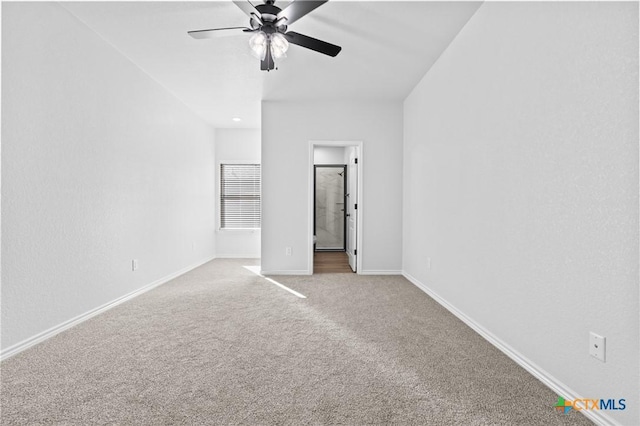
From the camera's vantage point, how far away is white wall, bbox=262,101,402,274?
14.5 feet

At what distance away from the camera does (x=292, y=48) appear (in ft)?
9.86

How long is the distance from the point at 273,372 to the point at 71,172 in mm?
2309

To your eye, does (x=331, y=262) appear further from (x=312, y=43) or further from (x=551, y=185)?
(x=551, y=185)

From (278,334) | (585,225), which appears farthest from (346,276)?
(585,225)

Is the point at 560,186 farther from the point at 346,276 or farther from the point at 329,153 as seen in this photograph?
the point at 329,153

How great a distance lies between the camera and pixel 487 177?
2.28m

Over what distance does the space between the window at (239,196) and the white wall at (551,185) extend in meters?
4.24

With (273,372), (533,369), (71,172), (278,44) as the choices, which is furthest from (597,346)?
(71,172)

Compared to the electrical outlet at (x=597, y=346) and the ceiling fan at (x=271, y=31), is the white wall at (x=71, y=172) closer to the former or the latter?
the ceiling fan at (x=271, y=31)

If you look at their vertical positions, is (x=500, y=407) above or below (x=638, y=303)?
below

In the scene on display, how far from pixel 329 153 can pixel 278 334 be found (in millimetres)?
5522

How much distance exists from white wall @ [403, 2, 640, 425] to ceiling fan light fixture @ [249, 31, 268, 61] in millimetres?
1709

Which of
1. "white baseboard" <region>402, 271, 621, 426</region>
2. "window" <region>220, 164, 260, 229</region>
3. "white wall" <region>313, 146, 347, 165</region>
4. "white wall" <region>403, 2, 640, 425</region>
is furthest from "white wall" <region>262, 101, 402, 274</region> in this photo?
"white wall" <region>313, 146, 347, 165</region>

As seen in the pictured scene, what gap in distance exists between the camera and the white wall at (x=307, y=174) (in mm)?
4430
